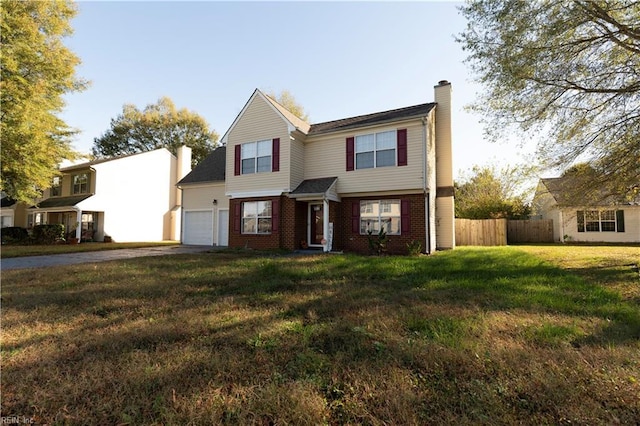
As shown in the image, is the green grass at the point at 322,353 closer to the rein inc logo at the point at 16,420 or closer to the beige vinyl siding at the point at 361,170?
the rein inc logo at the point at 16,420

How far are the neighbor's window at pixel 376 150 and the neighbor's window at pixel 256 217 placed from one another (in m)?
4.86

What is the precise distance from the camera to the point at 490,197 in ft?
81.5

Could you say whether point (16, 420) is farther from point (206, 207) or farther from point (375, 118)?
point (206, 207)

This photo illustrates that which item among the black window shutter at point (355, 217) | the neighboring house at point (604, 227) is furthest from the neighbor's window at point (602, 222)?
the black window shutter at point (355, 217)

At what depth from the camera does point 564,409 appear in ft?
7.64

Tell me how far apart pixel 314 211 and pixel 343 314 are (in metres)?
10.4

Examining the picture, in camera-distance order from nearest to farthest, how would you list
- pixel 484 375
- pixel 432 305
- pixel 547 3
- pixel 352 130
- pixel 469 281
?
pixel 484 375 < pixel 432 305 < pixel 469 281 < pixel 547 3 < pixel 352 130

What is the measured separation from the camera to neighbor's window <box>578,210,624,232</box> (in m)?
21.2

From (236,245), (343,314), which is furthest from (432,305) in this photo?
(236,245)

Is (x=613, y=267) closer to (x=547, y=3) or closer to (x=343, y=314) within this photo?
(x=547, y=3)

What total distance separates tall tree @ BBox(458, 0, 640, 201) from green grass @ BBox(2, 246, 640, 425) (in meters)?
4.95

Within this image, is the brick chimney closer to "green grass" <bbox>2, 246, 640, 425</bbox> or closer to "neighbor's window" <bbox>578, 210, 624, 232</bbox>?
"green grass" <bbox>2, 246, 640, 425</bbox>

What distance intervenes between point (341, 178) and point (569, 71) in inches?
339

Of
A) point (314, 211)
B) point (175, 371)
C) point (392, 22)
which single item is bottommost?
point (175, 371)
